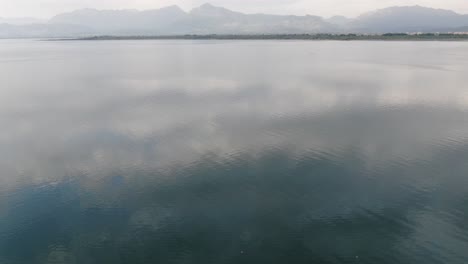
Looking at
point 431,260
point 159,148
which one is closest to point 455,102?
point 431,260

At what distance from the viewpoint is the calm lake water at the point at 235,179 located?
13172 mm

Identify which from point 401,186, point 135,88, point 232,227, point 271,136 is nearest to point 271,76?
point 135,88

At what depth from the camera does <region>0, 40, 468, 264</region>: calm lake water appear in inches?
519

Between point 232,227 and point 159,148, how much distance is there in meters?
10.2

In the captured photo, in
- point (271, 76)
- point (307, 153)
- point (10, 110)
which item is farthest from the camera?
point (271, 76)

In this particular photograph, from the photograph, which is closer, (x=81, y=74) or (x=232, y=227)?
(x=232, y=227)

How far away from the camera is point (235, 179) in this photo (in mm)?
18250

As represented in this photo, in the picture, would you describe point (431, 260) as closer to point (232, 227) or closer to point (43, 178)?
point (232, 227)

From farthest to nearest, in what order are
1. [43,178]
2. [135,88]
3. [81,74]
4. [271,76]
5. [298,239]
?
1. [81,74]
2. [271,76]
3. [135,88]
4. [43,178]
5. [298,239]

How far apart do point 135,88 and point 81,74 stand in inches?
717

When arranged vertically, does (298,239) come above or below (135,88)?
below

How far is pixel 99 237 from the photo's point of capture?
1375cm

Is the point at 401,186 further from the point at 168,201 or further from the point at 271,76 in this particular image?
the point at 271,76

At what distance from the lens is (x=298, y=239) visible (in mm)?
13523
